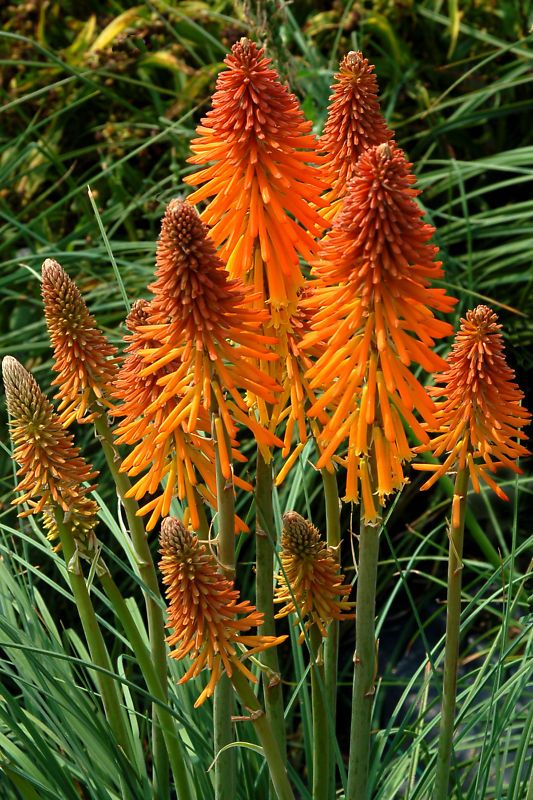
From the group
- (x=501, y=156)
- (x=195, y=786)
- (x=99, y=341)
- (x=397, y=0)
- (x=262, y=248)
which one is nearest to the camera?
(x=262, y=248)

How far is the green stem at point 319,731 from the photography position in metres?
2.05

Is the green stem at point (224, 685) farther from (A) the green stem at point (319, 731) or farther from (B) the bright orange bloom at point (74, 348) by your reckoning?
(B) the bright orange bloom at point (74, 348)

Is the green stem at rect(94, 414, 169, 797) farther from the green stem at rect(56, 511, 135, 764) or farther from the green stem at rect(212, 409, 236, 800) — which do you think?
the green stem at rect(212, 409, 236, 800)

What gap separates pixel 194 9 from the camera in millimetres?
5645

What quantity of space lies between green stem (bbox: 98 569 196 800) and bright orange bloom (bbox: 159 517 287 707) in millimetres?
342

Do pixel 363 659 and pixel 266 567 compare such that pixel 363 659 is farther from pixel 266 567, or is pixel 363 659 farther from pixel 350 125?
pixel 350 125

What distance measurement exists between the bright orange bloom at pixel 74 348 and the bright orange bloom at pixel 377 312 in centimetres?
52

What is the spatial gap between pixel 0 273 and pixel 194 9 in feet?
6.07

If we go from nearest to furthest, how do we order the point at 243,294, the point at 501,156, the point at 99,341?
the point at 243,294
the point at 99,341
the point at 501,156

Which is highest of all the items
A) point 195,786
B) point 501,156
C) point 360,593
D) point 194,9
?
point 194,9

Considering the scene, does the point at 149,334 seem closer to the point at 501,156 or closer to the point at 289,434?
the point at 289,434

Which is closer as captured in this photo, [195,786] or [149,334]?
[149,334]

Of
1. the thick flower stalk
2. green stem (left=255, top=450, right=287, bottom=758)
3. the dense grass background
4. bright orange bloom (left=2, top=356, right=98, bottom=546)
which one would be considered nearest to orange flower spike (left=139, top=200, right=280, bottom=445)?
the thick flower stalk

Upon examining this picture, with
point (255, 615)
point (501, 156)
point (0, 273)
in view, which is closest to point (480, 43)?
point (501, 156)
